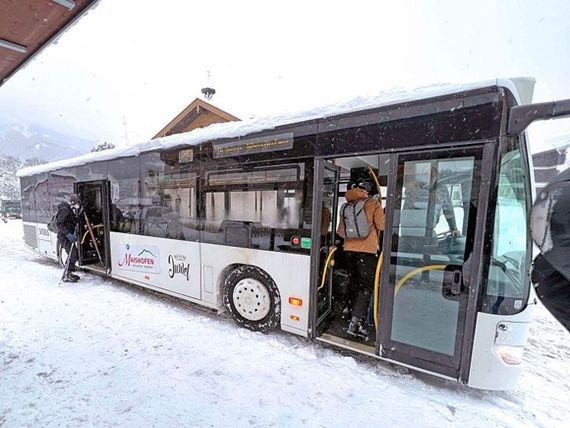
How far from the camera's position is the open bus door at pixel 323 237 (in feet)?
10.1

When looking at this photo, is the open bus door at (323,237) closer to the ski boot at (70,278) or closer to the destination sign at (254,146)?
the destination sign at (254,146)

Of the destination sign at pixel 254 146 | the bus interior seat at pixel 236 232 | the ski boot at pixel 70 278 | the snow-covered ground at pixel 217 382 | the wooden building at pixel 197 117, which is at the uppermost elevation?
the wooden building at pixel 197 117

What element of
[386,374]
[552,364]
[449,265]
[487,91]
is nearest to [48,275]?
[386,374]

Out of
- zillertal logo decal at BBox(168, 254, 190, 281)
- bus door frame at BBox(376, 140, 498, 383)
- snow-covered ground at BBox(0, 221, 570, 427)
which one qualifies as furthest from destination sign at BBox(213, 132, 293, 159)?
snow-covered ground at BBox(0, 221, 570, 427)

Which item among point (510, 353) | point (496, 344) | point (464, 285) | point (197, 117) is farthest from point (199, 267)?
point (197, 117)

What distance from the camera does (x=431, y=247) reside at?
8.51 ft

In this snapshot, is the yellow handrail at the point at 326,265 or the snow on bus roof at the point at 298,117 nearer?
the snow on bus roof at the point at 298,117

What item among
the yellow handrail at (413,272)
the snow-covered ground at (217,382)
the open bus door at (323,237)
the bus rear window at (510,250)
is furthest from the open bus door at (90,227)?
the bus rear window at (510,250)

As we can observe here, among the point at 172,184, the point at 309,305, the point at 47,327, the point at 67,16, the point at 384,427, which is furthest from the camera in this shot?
the point at 172,184

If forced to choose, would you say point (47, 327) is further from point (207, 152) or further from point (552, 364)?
point (552, 364)

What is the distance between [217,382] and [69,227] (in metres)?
5.46

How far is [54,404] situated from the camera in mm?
2281

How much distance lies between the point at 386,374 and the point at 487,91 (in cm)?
289

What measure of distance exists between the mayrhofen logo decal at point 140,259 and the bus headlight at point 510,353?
472cm
